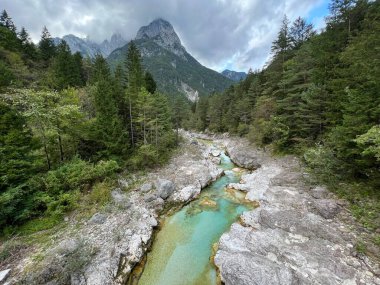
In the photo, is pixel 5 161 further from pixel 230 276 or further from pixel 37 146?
pixel 230 276

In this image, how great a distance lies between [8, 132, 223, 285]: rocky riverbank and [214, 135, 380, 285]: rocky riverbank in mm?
4489

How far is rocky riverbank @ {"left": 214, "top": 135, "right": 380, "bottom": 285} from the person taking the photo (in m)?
7.24

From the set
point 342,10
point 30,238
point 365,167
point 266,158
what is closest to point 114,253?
point 30,238

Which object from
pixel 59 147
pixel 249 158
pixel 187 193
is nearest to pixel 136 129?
pixel 59 147

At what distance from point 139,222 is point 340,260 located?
32.8 ft

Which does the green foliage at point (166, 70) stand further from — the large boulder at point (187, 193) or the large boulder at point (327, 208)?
the large boulder at point (327, 208)

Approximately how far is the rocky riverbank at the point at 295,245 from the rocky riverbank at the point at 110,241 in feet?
14.7

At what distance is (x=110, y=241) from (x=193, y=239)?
4630 mm

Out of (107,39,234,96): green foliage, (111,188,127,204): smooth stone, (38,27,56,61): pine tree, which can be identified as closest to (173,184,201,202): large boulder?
(111,188,127,204): smooth stone

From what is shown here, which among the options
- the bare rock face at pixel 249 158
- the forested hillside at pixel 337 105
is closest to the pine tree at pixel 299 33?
the forested hillside at pixel 337 105

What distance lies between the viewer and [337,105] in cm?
1441

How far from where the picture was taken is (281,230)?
33.0 ft

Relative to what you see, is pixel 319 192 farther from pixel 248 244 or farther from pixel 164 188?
pixel 164 188

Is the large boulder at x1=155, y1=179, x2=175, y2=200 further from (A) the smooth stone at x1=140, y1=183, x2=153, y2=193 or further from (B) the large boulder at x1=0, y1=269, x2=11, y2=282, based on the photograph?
(B) the large boulder at x1=0, y1=269, x2=11, y2=282
